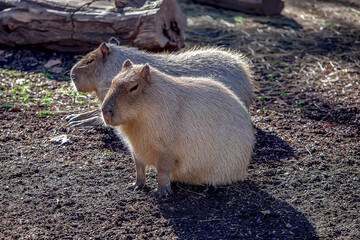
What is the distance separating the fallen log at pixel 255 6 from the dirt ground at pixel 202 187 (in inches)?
65.5

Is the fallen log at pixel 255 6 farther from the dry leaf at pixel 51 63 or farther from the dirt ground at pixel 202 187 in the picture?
the dry leaf at pixel 51 63

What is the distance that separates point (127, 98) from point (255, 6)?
604 centimetres

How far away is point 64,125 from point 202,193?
209cm

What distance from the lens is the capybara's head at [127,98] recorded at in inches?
130

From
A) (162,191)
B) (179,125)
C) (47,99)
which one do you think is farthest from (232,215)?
(47,99)

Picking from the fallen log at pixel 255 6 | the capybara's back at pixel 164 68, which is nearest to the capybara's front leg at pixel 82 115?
the capybara's back at pixel 164 68

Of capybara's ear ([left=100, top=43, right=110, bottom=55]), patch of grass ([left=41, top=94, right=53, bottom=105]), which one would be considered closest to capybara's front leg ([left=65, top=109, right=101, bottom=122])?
patch of grass ([left=41, top=94, right=53, bottom=105])

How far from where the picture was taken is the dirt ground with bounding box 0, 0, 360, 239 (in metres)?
3.27

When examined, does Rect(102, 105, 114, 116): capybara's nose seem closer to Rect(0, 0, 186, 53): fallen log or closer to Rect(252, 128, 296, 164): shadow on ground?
Rect(252, 128, 296, 164): shadow on ground

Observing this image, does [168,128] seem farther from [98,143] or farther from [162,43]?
[162,43]

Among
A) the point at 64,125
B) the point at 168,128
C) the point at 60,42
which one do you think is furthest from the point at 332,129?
the point at 60,42

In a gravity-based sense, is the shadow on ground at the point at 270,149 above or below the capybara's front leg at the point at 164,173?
below

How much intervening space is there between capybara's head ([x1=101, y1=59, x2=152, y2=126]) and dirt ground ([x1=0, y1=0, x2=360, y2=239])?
2.42 feet

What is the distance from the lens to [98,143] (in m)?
4.62
